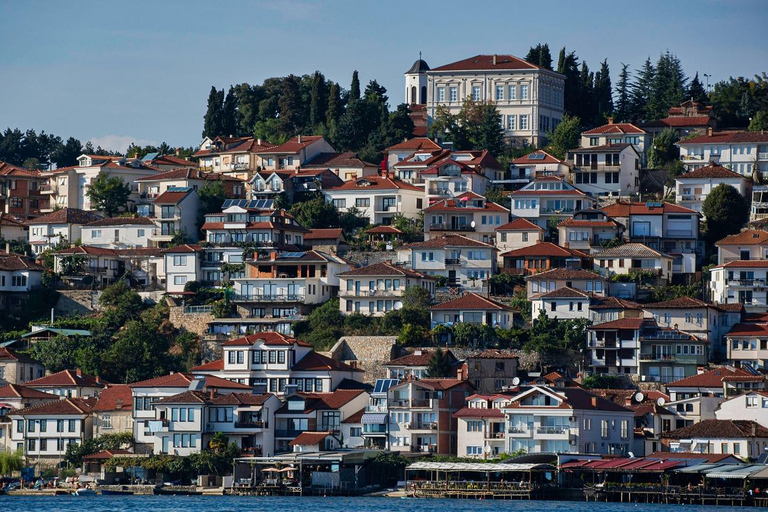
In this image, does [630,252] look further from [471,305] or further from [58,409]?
[58,409]

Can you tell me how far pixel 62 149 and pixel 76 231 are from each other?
112 feet

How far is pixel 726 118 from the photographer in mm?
124750

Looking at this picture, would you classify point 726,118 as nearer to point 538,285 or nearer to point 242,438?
point 538,285

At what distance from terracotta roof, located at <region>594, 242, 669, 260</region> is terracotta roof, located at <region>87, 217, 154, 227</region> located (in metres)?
29.5

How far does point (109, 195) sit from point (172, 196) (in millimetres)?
7861

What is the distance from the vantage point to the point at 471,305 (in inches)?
3583

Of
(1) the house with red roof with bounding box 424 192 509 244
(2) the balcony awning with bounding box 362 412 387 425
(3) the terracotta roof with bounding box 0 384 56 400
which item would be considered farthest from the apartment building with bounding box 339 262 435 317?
(3) the terracotta roof with bounding box 0 384 56 400

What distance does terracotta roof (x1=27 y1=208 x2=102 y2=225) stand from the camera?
111463 millimetres

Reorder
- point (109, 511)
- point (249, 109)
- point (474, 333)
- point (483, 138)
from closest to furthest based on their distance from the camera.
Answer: point (109, 511) → point (474, 333) → point (483, 138) → point (249, 109)

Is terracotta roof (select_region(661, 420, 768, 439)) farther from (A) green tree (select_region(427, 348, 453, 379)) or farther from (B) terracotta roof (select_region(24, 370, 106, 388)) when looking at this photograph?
(B) terracotta roof (select_region(24, 370, 106, 388))

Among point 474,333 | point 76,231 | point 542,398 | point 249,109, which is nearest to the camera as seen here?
point 542,398

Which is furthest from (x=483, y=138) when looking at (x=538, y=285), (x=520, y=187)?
(x=538, y=285)

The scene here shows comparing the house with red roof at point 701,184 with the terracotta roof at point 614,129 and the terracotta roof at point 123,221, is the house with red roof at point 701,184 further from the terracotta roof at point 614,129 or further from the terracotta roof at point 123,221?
the terracotta roof at point 123,221

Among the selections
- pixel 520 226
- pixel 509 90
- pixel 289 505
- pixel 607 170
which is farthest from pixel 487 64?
pixel 289 505
